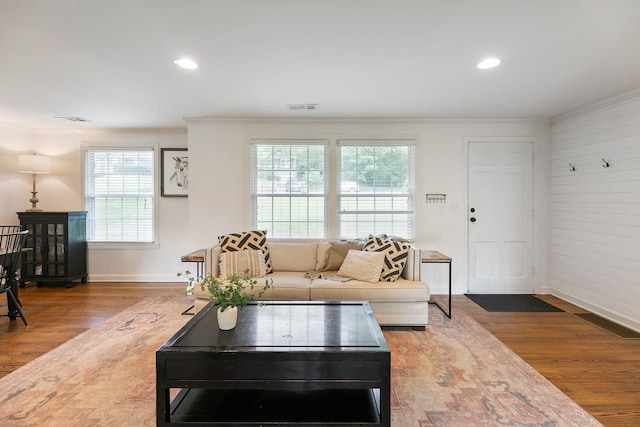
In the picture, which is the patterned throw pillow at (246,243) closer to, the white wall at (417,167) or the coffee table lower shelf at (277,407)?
the white wall at (417,167)

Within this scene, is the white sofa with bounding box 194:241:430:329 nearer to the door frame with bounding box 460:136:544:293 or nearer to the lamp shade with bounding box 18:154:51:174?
the door frame with bounding box 460:136:544:293

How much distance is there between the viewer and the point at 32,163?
481 cm

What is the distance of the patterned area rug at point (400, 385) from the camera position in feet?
6.37

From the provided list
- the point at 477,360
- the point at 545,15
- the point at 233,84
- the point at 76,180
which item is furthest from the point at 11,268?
the point at 545,15

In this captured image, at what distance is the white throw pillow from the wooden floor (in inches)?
44.8

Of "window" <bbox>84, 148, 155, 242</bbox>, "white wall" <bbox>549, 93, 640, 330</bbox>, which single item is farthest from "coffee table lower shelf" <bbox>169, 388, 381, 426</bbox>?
"window" <bbox>84, 148, 155, 242</bbox>

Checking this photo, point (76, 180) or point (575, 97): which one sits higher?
point (575, 97)

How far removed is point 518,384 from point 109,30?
12.1 feet

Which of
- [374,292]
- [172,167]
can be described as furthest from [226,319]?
[172,167]

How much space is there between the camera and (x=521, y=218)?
459 centimetres

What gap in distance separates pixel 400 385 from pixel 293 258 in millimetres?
1971

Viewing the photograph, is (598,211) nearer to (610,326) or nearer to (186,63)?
(610,326)

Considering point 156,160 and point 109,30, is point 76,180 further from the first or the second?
point 109,30

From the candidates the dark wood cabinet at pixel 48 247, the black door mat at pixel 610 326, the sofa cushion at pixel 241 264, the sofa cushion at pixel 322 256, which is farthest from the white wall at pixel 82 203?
the black door mat at pixel 610 326
